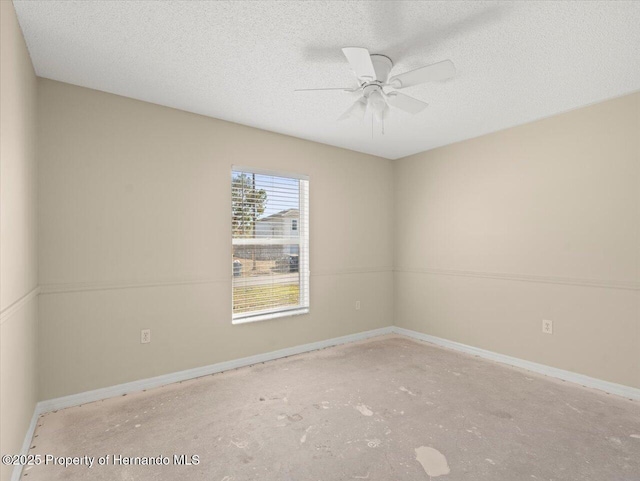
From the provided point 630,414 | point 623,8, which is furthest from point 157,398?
point 623,8

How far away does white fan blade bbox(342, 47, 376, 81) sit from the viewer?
1.74 meters

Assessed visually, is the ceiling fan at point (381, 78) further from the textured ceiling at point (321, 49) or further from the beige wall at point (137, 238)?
the beige wall at point (137, 238)

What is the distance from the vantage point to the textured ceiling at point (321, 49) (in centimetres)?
176

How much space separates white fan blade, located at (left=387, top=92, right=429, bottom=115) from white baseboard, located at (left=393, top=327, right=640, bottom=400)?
9.00ft

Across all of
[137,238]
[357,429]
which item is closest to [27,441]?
[137,238]

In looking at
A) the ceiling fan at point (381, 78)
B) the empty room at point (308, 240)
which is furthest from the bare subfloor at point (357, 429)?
the ceiling fan at point (381, 78)

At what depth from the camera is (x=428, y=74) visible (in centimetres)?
196

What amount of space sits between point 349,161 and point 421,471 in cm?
341

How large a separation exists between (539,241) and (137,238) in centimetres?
376

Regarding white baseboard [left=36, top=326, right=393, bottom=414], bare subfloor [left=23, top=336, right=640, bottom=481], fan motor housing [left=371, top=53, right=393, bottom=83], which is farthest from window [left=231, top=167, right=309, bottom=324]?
fan motor housing [left=371, top=53, right=393, bottom=83]

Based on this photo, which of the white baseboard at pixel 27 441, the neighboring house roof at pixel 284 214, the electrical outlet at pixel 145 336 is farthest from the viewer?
the neighboring house roof at pixel 284 214

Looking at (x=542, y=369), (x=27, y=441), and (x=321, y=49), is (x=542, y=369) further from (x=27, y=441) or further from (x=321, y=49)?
(x=27, y=441)

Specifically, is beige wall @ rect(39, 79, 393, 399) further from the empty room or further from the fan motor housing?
the fan motor housing

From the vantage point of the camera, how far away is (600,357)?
2869 mm
